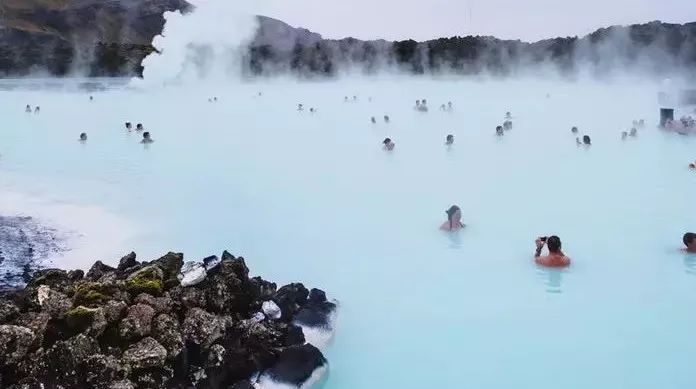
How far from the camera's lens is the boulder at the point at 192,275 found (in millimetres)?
6107

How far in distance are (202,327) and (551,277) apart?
178 inches

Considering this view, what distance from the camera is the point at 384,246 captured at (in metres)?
9.45

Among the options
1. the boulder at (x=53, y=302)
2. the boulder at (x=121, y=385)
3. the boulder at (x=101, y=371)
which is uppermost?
the boulder at (x=53, y=302)

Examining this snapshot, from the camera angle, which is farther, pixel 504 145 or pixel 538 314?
pixel 504 145

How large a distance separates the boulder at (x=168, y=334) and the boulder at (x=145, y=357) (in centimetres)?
11

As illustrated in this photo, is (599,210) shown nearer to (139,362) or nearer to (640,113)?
(139,362)

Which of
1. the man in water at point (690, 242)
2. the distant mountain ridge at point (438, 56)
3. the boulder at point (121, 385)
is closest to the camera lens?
the boulder at point (121, 385)

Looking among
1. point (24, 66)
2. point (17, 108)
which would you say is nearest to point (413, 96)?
point (17, 108)

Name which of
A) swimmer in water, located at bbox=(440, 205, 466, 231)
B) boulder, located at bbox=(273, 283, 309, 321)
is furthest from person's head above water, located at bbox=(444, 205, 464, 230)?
boulder, located at bbox=(273, 283, 309, 321)

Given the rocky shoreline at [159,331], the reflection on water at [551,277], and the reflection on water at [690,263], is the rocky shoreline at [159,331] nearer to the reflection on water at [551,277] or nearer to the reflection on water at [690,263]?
the reflection on water at [551,277]

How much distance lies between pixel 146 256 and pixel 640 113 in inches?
898

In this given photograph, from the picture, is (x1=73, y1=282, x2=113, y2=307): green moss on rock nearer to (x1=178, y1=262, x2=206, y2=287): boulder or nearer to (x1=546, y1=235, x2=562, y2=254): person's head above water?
(x1=178, y1=262, x2=206, y2=287): boulder

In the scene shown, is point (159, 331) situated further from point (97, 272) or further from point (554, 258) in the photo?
point (554, 258)

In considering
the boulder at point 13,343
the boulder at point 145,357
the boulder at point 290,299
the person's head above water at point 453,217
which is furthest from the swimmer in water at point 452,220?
the boulder at point 13,343
